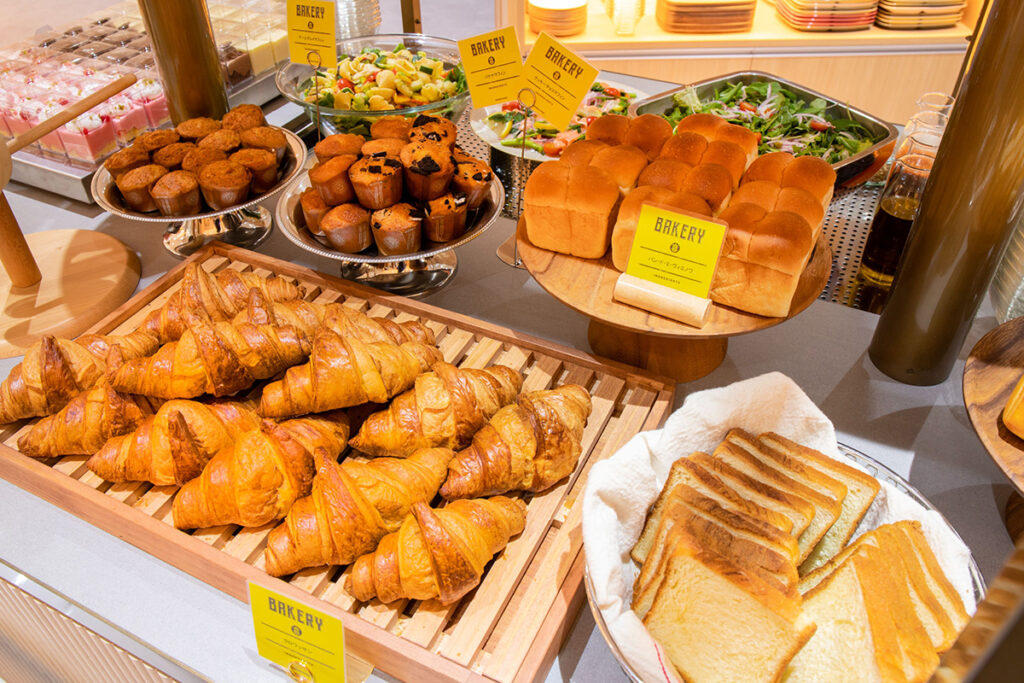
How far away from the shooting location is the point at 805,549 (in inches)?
36.5

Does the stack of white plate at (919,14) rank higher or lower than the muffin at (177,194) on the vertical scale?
lower

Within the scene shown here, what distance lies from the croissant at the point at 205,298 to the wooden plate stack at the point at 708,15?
9.23ft

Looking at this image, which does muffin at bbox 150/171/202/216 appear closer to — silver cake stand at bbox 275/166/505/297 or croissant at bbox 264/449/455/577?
silver cake stand at bbox 275/166/505/297

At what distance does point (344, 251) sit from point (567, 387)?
0.57 meters

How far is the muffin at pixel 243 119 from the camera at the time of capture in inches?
70.1

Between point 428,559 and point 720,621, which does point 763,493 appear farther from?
point 428,559

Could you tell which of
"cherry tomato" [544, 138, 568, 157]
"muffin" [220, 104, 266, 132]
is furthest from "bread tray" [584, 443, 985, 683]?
"muffin" [220, 104, 266, 132]

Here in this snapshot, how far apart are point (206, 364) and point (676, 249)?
0.81 m

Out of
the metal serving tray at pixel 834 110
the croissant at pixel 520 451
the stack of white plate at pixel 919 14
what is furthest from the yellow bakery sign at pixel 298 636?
the stack of white plate at pixel 919 14

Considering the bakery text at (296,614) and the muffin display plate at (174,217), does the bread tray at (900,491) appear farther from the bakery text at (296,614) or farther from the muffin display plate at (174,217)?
the muffin display plate at (174,217)

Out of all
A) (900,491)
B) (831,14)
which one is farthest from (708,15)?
(900,491)

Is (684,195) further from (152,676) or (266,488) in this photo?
(152,676)

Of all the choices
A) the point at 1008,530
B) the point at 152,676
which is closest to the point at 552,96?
the point at 1008,530

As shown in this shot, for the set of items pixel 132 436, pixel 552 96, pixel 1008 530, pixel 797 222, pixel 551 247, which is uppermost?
pixel 552 96
